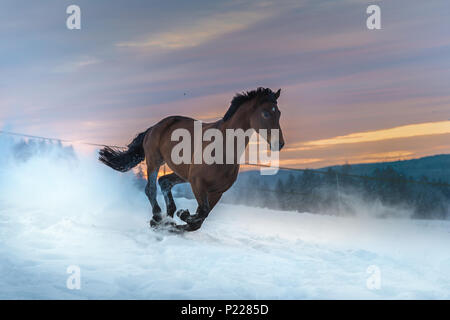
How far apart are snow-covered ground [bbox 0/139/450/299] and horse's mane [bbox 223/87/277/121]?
6.52ft

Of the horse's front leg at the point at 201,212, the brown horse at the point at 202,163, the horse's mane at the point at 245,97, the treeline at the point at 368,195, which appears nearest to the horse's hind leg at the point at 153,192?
the brown horse at the point at 202,163

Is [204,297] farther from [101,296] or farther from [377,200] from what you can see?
[377,200]

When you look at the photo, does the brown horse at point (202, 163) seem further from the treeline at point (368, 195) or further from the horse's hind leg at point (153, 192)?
the treeline at point (368, 195)

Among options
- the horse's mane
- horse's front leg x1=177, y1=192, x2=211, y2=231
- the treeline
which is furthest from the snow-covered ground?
the treeline

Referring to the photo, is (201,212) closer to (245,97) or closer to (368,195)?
(245,97)

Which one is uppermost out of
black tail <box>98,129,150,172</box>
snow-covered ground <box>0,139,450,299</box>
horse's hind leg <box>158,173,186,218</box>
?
black tail <box>98,129,150,172</box>

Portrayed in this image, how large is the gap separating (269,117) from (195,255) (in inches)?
83.9

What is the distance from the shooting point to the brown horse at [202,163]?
7199mm

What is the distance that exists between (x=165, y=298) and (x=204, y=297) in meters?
0.42

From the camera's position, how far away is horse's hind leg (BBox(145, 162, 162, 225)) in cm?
848

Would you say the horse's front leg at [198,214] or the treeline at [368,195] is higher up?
the treeline at [368,195]

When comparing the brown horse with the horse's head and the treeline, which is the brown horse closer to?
the horse's head

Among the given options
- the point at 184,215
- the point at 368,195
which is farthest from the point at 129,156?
the point at 368,195

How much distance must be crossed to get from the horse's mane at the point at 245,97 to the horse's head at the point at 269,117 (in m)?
0.02
